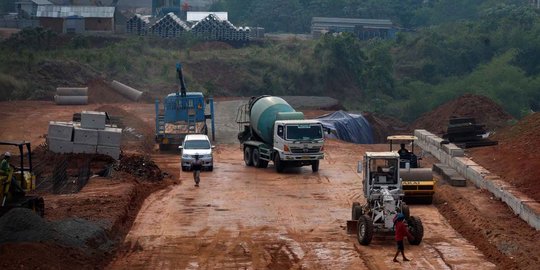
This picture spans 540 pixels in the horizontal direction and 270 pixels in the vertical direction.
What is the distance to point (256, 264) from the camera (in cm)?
2502

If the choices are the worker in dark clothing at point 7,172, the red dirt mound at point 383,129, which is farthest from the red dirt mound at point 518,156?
the worker in dark clothing at point 7,172

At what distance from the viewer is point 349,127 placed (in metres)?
59.3

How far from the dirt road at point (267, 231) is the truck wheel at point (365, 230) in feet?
0.74

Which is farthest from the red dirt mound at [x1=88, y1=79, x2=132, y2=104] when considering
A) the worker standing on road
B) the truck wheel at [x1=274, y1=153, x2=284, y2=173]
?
the worker standing on road

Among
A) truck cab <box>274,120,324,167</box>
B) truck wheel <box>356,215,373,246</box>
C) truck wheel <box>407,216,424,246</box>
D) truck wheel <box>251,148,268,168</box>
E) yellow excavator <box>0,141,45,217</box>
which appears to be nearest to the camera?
yellow excavator <box>0,141,45,217</box>

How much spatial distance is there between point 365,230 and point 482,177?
38.1 ft

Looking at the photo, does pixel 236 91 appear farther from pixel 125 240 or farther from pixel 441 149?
pixel 125 240

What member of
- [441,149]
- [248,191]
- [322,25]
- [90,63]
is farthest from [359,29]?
[248,191]

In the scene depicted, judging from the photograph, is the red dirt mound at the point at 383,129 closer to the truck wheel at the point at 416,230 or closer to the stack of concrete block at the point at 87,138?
the stack of concrete block at the point at 87,138

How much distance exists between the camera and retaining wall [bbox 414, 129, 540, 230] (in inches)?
1183

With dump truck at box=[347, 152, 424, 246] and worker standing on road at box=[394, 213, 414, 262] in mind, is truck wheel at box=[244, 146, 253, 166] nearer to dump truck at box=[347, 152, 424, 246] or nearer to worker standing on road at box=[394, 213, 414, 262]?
dump truck at box=[347, 152, 424, 246]

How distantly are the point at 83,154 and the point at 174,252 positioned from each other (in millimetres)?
17283

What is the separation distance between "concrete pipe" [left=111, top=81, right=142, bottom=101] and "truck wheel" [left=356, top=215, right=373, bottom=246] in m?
48.5

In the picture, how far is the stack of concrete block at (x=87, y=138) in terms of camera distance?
4281 cm
